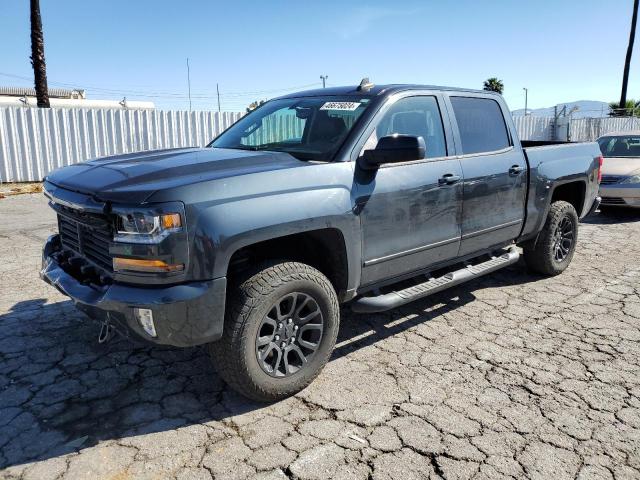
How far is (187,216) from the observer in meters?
2.57

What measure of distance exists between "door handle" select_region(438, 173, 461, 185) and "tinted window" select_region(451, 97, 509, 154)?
0.36 m

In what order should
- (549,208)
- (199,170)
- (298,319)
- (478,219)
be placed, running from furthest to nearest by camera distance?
(549,208)
(478,219)
(298,319)
(199,170)

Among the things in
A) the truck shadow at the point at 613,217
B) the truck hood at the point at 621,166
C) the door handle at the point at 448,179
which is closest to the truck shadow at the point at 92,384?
the door handle at the point at 448,179

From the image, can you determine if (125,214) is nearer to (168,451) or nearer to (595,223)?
(168,451)

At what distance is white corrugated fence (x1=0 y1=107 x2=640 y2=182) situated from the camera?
1272cm

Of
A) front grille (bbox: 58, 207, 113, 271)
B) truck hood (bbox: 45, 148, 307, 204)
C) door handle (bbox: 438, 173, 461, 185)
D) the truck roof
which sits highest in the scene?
the truck roof

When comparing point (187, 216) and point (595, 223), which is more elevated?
point (187, 216)

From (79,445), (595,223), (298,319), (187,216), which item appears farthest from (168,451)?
(595,223)

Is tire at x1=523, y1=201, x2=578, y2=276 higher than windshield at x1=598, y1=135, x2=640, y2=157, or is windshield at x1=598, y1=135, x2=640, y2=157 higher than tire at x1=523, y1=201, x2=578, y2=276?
windshield at x1=598, y1=135, x2=640, y2=157

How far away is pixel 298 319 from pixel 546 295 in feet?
10.1

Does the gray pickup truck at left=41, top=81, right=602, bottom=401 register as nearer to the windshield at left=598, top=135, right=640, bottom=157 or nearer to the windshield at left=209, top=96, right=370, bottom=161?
the windshield at left=209, top=96, right=370, bottom=161

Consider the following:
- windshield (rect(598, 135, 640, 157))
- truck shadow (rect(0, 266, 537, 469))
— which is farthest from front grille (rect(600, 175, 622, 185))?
truck shadow (rect(0, 266, 537, 469))

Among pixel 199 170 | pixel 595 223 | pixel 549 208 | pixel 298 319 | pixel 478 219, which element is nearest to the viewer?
pixel 199 170

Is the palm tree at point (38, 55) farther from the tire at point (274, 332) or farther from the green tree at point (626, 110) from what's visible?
the green tree at point (626, 110)
